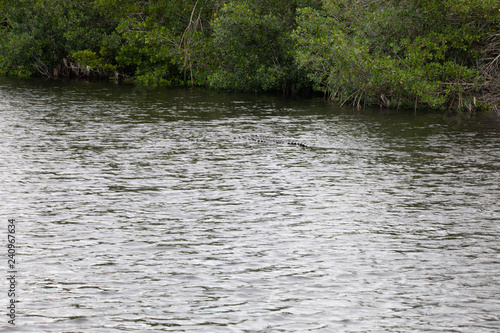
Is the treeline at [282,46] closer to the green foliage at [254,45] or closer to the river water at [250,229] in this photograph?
the green foliage at [254,45]

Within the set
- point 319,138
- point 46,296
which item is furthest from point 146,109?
point 46,296

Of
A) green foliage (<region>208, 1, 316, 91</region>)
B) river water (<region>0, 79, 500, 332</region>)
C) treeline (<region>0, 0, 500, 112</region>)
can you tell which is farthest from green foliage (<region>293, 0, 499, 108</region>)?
river water (<region>0, 79, 500, 332</region>)

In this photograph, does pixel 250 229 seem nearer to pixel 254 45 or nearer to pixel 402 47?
pixel 402 47

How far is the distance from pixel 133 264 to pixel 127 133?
15613 millimetres

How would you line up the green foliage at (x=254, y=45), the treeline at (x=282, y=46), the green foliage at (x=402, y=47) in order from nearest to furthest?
the green foliage at (x=402, y=47) < the treeline at (x=282, y=46) < the green foliage at (x=254, y=45)

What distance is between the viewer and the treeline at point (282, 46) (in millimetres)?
34031

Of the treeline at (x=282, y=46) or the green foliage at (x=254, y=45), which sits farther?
the green foliage at (x=254, y=45)

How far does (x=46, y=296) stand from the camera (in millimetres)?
9789

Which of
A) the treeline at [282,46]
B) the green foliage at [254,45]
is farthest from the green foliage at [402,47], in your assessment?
A: the green foliage at [254,45]

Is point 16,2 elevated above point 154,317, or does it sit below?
above

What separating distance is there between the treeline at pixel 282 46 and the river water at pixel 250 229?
800 cm

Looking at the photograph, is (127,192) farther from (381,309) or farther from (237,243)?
(381,309)

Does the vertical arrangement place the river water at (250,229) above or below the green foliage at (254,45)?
below

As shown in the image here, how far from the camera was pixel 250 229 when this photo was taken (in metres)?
13.3
